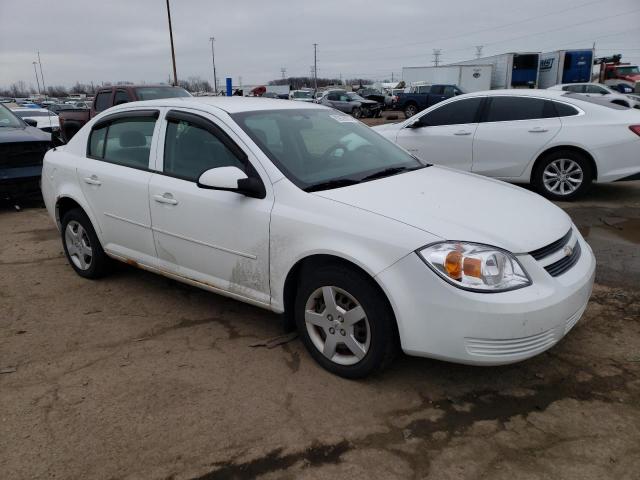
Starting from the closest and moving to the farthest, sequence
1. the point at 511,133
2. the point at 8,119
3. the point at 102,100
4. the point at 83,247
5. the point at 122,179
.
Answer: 1. the point at 122,179
2. the point at 83,247
3. the point at 511,133
4. the point at 8,119
5. the point at 102,100

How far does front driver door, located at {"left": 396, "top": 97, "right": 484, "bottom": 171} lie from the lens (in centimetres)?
778

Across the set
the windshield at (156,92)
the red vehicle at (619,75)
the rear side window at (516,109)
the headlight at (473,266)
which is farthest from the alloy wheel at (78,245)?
the red vehicle at (619,75)

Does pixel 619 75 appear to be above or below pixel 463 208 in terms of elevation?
above

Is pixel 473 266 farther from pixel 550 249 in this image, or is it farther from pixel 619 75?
pixel 619 75

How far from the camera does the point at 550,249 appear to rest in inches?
116

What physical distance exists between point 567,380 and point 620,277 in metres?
2.00

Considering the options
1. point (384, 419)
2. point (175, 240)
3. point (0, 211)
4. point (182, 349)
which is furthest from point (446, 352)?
point (0, 211)

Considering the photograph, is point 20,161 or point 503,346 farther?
point 20,161

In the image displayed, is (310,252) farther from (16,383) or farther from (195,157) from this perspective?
(16,383)

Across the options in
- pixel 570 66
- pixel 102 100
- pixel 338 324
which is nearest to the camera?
pixel 338 324

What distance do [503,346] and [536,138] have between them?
5374 millimetres

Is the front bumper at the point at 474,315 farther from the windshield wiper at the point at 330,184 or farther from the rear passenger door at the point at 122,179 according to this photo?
the rear passenger door at the point at 122,179

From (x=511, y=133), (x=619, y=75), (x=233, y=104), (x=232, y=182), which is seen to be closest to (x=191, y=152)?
(x=233, y=104)

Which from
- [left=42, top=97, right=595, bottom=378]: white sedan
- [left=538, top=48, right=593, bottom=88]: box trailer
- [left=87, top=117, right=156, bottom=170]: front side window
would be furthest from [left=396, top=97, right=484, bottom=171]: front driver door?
[left=538, top=48, right=593, bottom=88]: box trailer
